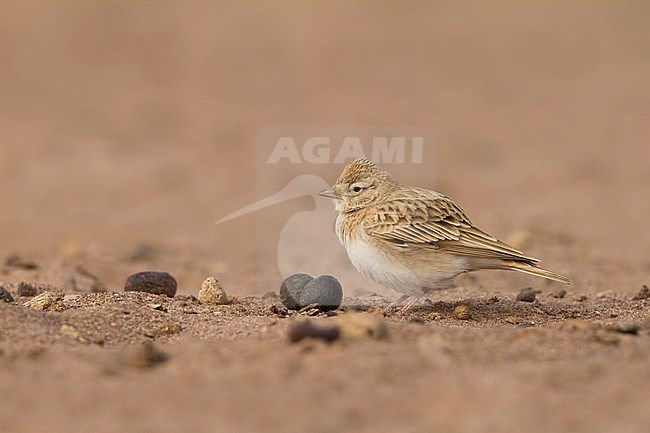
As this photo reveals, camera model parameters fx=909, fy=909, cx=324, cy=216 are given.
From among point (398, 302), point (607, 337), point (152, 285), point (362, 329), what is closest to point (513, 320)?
point (398, 302)

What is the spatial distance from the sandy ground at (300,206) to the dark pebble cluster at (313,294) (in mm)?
329

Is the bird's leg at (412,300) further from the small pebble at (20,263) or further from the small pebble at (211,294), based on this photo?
the small pebble at (20,263)

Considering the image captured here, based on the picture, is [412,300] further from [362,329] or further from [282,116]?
[282,116]

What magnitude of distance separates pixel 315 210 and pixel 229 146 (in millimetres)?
4304

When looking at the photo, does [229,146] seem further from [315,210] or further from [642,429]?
[642,429]

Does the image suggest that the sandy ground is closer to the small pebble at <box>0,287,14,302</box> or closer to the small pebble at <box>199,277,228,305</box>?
the small pebble at <box>199,277,228,305</box>

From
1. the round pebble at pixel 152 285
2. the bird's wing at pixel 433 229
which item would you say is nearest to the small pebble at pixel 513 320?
the bird's wing at pixel 433 229

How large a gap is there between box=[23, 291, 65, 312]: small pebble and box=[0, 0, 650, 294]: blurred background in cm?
163

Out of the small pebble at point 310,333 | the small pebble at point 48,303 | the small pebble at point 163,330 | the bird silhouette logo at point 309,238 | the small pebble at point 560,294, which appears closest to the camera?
the small pebble at point 310,333

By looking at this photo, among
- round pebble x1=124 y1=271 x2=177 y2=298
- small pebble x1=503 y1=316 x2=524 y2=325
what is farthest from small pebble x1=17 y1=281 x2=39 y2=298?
small pebble x1=503 y1=316 x2=524 y2=325

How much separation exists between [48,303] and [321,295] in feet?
6.36

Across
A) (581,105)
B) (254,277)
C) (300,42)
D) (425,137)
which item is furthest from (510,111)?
(254,277)

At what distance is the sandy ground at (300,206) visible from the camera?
14.2 ft

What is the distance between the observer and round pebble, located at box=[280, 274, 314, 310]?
6711 mm
